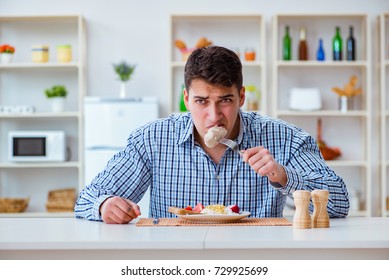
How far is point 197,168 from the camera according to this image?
278 cm

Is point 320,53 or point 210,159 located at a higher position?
point 320,53

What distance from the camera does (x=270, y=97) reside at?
245 inches

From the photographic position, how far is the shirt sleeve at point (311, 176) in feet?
A: 7.95

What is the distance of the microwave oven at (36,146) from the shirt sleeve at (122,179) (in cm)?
323

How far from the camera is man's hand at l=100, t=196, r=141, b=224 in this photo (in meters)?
2.33

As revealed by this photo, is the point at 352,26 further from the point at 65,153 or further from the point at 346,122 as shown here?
the point at 65,153

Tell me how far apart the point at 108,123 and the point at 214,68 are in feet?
10.8

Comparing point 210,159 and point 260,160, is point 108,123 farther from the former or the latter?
point 260,160

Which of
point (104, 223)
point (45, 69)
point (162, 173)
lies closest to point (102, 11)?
point (45, 69)

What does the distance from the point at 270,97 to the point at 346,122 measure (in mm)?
714

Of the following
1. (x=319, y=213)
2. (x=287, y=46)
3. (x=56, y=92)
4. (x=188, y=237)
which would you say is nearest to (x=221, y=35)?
(x=287, y=46)

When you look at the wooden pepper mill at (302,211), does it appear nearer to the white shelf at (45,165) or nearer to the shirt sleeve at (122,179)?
the shirt sleeve at (122,179)

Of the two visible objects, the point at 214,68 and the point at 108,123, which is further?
the point at 108,123

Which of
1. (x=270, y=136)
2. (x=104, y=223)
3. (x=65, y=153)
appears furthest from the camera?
(x=65, y=153)
